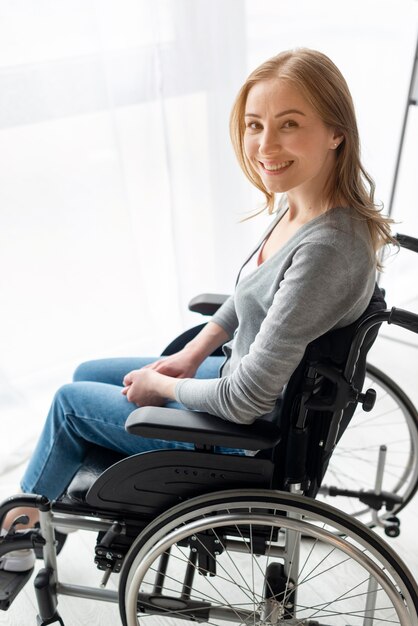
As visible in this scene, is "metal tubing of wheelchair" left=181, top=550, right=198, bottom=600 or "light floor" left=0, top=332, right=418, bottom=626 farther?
"light floor" left=0, top=332, right=418, bottom=626

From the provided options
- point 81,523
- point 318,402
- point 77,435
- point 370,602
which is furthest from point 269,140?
point 370,602

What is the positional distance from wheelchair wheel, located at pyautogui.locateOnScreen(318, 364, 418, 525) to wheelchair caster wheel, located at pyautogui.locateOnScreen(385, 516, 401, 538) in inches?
0.6

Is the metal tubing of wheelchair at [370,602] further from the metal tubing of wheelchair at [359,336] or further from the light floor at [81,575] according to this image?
the metal tubing of wheelchair at [359,336]

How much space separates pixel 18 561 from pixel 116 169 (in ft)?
3.82

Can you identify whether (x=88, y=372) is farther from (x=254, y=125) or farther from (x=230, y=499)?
(x=254, y=125)

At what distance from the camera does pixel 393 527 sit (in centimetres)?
184

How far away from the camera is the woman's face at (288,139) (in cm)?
120

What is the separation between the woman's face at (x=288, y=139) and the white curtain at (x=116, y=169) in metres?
0.94

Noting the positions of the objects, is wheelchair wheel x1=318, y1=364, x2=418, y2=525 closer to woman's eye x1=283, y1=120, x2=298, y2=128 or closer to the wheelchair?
the wheelchair

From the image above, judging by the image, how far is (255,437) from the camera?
1233 millimetres

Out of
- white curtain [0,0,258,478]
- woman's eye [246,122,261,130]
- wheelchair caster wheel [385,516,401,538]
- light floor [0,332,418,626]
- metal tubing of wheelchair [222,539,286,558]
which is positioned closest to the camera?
woman's eye [246,122,261,130]

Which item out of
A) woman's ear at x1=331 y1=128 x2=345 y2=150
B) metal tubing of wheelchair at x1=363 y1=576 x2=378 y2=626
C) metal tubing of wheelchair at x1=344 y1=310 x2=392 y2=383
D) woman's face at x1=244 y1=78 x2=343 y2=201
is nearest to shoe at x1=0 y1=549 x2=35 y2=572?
metal tubing of wheelchair at x1=363 y1=576 x2=378 y2=626

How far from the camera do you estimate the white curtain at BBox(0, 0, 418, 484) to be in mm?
2035

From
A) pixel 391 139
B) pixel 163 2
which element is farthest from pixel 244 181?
pixel 391 139
